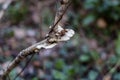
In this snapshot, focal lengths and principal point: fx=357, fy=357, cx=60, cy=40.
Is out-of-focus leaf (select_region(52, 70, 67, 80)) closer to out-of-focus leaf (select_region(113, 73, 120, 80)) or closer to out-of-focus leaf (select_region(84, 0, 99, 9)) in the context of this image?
out-of-focus leaf (select_region(113, 73, 120, 80))

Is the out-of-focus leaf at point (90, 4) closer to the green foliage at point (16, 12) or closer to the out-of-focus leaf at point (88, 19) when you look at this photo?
the out-of-focus leaf at point (88, 19)

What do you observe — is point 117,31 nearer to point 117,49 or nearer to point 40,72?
point 117,49

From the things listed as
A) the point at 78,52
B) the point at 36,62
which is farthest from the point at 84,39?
the point at 36,62

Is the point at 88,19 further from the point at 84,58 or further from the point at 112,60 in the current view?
the point at 112,60

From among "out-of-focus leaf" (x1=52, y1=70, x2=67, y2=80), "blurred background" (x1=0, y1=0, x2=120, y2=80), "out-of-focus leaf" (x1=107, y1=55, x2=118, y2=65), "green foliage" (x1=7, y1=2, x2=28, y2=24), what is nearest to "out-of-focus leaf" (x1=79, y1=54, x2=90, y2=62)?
"blurred background" (x1=0, y1=0, x2=120, y2=80)

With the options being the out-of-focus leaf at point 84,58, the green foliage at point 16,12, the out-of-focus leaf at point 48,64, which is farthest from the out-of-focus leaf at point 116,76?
the green foliage at point 16,12

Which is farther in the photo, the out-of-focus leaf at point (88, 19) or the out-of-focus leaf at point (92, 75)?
the out-of-focus leaf at point (88, 19)

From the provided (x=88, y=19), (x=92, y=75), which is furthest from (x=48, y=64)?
(x=88, y=19)

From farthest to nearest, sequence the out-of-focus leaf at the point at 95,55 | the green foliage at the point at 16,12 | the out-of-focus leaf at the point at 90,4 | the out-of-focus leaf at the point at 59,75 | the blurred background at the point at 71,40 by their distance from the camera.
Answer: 1. the green foliage at the point at 16,12
2. the out-of-focus leaf at the point at 90,4
3. the out-of-focus leaf at the point at 95,55
4. the blurred background at the point at 71,40
5. the out-of-focus leaf at the point at 59,75
